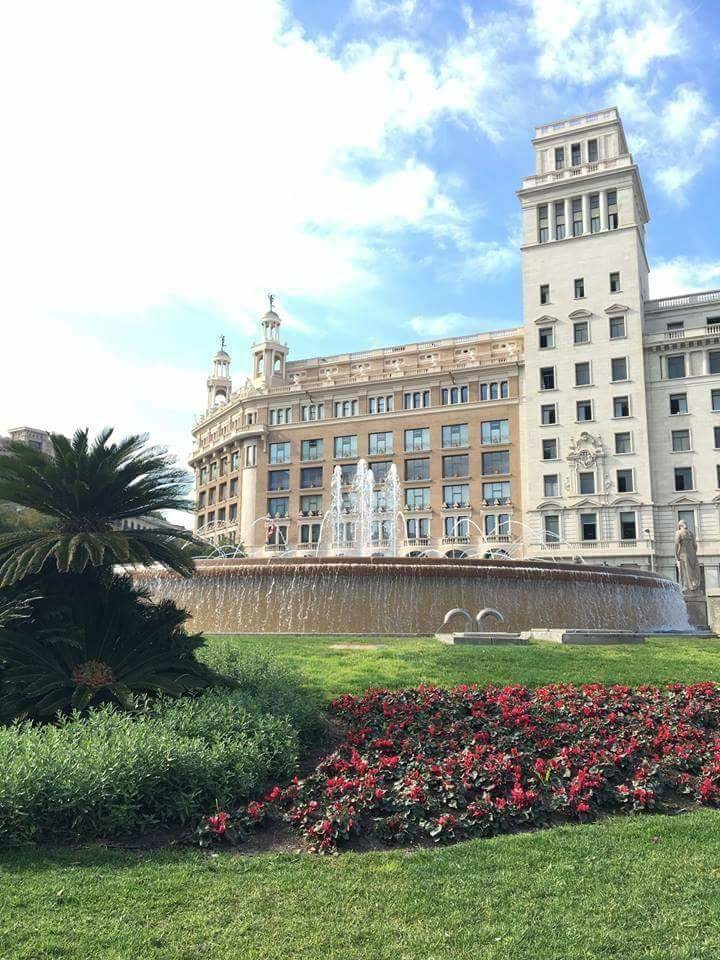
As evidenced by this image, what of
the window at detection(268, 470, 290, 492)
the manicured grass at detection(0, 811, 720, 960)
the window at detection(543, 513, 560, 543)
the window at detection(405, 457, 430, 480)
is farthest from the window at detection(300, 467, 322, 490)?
the manicured grass at detection(0, 811, 720, 960)

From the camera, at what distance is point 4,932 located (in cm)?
439

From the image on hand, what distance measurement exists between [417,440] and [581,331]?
56.0 feet

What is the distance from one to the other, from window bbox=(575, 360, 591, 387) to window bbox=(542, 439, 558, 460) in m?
4.92

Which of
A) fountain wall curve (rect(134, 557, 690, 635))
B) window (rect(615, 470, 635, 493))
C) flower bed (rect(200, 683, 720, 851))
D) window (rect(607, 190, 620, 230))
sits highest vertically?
window (rect(607, 190, 620, 230))

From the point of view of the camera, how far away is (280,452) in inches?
3000

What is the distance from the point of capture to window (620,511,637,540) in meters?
56.6

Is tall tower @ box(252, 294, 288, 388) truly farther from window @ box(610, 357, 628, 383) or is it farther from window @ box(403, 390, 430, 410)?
window @ box(610, 357, 628, 383)

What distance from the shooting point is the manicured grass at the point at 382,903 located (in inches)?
170

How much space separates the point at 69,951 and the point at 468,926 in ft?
7.43

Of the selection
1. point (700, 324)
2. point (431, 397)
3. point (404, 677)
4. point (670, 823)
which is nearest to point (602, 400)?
point (700, 324)

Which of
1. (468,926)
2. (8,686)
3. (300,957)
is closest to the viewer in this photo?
(300,957)

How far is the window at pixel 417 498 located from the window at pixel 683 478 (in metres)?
20.6

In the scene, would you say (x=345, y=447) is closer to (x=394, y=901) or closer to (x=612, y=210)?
(x=612, y=210)

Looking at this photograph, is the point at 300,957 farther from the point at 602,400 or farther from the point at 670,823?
the point at 602,400
